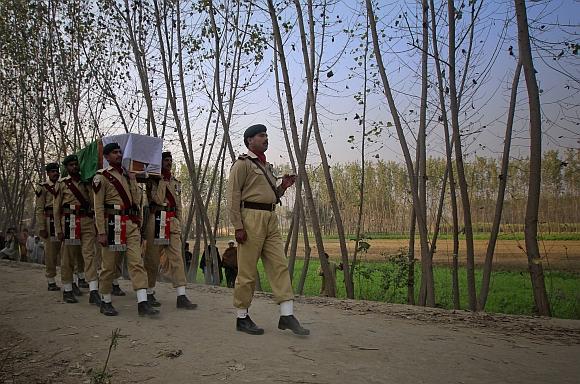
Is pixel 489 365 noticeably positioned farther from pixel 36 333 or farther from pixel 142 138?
pixel 142 138

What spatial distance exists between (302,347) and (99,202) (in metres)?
2.77

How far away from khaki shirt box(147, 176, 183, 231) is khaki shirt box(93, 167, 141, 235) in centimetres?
27

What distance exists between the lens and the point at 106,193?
16.9 feet

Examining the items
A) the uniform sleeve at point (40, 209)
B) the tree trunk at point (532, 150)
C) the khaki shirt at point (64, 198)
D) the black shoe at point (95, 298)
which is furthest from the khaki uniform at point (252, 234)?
the uniform sleeve at point (40, 209)

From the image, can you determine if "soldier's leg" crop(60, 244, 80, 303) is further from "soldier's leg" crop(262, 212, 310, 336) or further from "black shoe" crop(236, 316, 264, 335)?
"soldier's leg" crop(262, 212, 310, 336)

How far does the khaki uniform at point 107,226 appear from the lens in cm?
495

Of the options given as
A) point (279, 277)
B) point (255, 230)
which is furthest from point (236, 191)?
point (279, 277)

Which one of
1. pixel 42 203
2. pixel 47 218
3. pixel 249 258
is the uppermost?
pixel 42 203

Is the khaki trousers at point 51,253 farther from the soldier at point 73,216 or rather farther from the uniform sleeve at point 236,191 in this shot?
the uniform sleeve at point 236,191

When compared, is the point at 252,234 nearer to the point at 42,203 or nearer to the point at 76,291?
the point at 76,291

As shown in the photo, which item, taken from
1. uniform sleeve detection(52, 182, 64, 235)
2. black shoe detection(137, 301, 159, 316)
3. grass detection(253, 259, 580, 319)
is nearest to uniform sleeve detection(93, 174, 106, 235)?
black shoe detection(137, 301, 159, 316)

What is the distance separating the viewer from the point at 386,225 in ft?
82.4

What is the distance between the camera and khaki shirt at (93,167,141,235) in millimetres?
5016

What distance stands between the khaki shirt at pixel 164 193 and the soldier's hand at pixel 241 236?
188 centimetres
